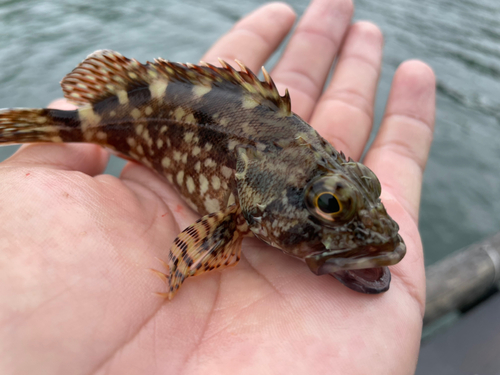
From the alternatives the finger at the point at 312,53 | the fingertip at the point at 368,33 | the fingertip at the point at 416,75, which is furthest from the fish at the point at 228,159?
the fingertip at the point at 368,33

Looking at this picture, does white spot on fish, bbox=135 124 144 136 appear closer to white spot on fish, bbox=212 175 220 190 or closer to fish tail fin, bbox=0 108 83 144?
fish tail fin, bbox=0 108 83 144

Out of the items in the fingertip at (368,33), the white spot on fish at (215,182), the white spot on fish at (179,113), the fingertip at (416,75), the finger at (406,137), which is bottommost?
the finger at (406,137)

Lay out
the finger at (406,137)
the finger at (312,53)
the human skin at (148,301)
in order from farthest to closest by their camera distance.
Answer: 1. the finger at (312,53)
2. the finger at (406,137)
3. the human skin at (148,301)

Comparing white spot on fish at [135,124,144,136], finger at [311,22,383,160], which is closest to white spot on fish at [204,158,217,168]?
white spot on fish at [135,124,144,136]

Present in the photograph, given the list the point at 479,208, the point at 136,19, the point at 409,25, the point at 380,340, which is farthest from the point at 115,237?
the point at 409,25

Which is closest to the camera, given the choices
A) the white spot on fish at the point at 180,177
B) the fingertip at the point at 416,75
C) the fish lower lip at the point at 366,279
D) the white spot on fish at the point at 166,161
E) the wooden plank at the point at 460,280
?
the fish lower lip at the point at 366,279

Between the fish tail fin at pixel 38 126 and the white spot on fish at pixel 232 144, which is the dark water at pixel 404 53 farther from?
the white spot on fish at pixel 232 144
